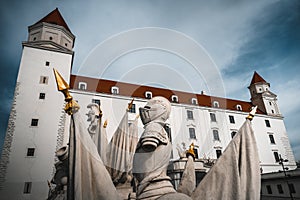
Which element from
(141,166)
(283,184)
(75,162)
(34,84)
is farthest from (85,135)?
(283,184)

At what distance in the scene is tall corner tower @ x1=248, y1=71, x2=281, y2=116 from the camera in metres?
36.2

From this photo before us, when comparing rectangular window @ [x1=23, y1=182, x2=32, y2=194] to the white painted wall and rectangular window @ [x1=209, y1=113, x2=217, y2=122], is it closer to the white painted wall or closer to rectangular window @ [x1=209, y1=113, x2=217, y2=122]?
the white painted wall

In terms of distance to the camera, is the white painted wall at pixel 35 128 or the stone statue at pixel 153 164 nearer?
the stone statue at pixel 153 164

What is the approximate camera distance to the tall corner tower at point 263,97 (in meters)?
36.2

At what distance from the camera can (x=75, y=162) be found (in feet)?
6.77

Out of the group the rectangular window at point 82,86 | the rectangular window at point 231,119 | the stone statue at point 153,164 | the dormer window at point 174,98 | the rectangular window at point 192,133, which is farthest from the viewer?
the rectangular window at point 231,119

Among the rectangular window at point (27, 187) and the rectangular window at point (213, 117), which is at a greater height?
the rectangular window at point (213, 117)

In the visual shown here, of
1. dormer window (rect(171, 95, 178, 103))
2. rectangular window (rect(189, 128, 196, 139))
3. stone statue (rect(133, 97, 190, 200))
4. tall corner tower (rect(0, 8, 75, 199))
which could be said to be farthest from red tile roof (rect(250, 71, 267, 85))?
stone statue (rect(133, 97, 190, 200))

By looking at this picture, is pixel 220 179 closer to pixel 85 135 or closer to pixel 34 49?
pixel 85 135

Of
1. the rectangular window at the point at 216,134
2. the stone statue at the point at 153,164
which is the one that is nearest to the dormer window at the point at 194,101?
the rectangular window at the point at 216,134

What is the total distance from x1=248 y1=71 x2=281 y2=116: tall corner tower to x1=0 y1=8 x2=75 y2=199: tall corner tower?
33.7 meters

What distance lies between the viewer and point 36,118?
19.8m

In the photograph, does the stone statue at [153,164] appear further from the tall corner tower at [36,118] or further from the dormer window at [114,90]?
the dormer window at [114,90]

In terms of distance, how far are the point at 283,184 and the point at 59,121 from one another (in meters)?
24.8
